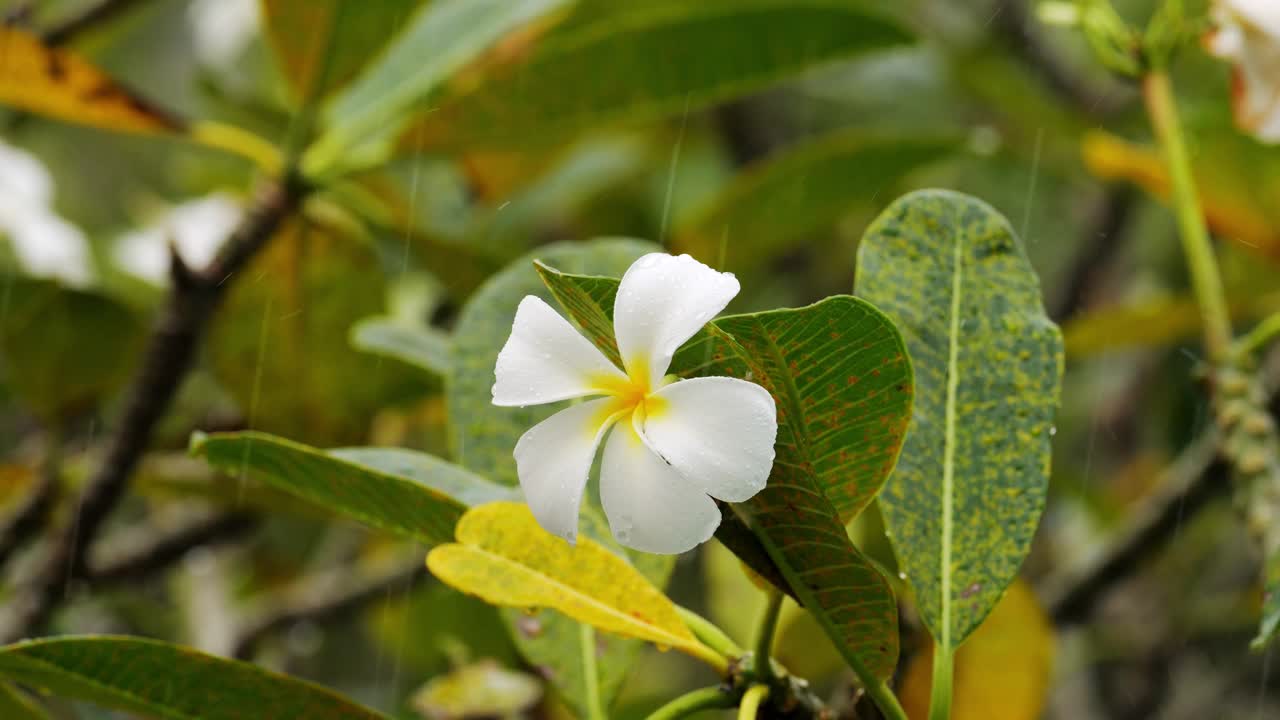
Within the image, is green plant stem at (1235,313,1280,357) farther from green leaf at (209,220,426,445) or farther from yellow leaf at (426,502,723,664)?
green leaf at (209,220,426,445)

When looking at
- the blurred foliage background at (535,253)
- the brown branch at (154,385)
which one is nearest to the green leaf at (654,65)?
the blurred foliage background at (535,253)

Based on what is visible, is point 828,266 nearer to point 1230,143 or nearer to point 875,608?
point 1230,143

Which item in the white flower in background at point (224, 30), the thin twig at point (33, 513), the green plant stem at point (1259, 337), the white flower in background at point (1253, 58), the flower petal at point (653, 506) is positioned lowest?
the green plant stem at point (1259, 337)

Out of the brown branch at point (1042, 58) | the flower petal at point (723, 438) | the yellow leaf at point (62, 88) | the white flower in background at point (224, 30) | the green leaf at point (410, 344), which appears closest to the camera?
the flower petal at point (723, 438)

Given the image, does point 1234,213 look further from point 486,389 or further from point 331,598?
point 331,598

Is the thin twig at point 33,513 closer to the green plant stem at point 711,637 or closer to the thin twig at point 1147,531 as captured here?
the green plant stem at point 711,637

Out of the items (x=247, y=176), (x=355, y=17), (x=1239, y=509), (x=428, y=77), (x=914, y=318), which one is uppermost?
(x=247, y=176)

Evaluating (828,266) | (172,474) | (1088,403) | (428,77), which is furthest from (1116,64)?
(1088,403)
